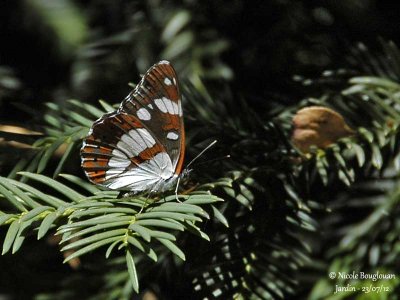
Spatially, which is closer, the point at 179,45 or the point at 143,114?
the point at 143,114

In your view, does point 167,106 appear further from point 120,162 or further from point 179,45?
point 179,45

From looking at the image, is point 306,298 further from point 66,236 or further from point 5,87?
point 5,87

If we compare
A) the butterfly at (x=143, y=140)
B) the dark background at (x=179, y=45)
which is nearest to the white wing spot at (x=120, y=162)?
the butterfly at (x=143, y=140)

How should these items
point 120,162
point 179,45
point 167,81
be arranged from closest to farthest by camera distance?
point 167,81, point 120,162, point 179,45

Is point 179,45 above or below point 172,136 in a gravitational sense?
above

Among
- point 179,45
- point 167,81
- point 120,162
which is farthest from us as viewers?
point 179,45

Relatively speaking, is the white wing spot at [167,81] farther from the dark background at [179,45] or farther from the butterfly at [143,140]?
the dark background at [179,45]

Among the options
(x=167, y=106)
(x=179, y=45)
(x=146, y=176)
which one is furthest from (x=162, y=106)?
(x=179, y=45)

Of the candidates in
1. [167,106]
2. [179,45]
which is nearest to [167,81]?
[167,106]
